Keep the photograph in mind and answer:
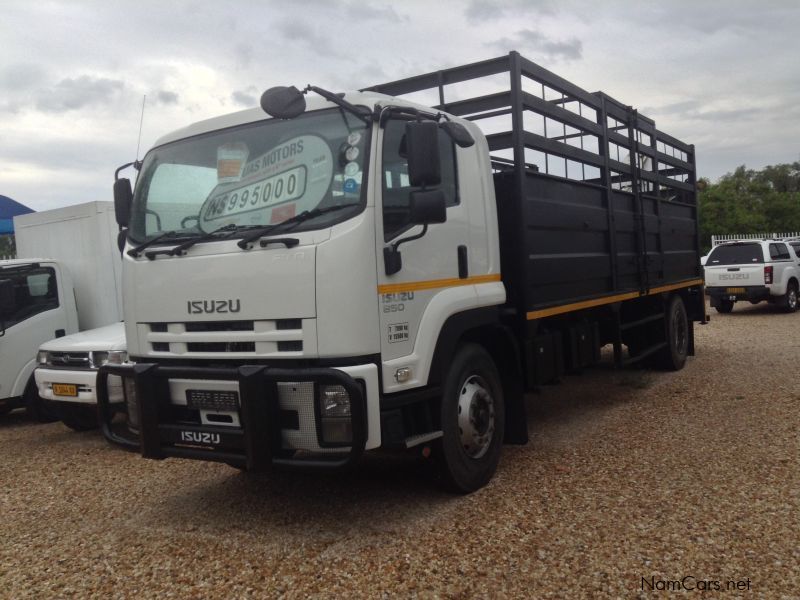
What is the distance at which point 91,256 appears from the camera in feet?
28.1

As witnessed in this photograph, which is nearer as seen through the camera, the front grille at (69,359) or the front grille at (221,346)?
the front grille at (221,346)

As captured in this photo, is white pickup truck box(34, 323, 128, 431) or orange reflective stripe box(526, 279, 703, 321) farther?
white pickup truck box(34, 323, 128, 431)

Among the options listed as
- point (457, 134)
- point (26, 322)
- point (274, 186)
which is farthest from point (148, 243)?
point (26, 322)

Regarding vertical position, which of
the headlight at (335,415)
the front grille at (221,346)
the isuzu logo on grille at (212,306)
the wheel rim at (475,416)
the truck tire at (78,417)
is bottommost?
the truck tire at (78,417)

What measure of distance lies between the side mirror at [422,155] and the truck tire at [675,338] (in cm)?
602

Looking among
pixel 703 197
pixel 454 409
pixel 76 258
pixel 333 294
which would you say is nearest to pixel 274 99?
pixel 333 294

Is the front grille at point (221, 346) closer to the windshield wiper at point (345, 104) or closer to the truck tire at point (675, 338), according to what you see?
the windshield wiper at point (345, 104)

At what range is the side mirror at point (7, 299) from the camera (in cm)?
778

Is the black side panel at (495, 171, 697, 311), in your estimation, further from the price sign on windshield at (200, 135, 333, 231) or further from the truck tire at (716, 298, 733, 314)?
the truck tire at (716, 298, 733, 314)

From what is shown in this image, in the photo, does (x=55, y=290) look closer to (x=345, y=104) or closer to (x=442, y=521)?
(x=345, y=104)

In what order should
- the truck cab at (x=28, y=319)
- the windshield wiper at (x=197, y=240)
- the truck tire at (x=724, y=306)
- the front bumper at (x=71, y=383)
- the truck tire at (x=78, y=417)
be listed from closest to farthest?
1. the windshield wiper at (x=197, y=240)
2. the front bumper at (x=71, y=383)
3. the truck tire at (x=78, y=417)
4. the truck cab at (x=28, y=319)
5. the truck tire at (x=724, y=306)

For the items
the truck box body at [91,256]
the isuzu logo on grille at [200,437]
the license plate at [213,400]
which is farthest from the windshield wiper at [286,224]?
the truck box body at [91,256]

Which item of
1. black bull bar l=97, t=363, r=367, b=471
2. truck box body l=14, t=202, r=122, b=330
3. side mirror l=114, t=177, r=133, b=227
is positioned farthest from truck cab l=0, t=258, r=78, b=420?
black bull bar l=97, t=363, r=367, b=471

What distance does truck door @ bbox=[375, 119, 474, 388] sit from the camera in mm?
4098
